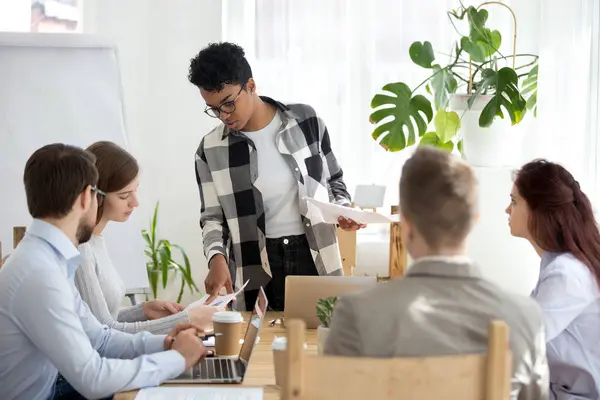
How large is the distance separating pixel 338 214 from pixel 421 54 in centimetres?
197

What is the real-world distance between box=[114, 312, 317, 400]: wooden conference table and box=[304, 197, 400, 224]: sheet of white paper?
13.7 inches

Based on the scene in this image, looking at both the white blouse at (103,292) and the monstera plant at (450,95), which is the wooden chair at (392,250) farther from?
the white blouse at (103,292)

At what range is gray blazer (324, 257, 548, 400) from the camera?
147cm

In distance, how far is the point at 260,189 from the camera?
284 cm

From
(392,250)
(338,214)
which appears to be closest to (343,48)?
(392,250)

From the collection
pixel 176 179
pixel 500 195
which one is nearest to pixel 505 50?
pixel 500 195

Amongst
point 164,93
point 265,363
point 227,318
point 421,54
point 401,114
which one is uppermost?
point 421,54

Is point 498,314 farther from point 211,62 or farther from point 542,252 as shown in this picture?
point 211,62

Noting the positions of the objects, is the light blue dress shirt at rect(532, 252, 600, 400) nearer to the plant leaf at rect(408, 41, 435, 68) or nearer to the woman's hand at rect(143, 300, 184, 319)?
the woman's hand at rect(143, 300, 184, 319)

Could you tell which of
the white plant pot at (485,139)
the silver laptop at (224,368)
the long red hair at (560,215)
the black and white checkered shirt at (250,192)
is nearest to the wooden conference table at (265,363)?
the silver laptop at (224,368)

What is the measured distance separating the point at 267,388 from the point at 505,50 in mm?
3361

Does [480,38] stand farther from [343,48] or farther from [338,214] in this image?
[338,214]

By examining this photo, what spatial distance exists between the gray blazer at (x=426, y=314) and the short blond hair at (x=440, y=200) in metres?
0.05

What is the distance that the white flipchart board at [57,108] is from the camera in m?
4.05
